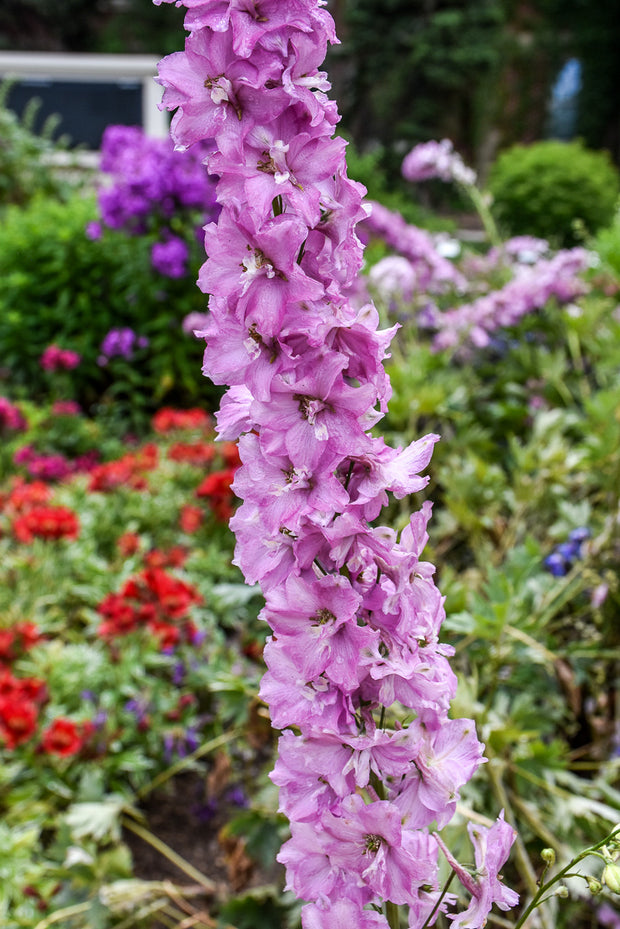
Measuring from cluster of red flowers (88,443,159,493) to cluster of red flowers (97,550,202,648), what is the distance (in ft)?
4.41

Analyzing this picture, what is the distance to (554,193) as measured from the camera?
11.6 m

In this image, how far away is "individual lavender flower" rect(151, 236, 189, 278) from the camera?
5.15 m

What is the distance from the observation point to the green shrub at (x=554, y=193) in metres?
11.4

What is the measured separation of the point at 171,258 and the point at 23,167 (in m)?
4.18

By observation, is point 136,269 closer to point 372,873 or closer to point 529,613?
point 529,613

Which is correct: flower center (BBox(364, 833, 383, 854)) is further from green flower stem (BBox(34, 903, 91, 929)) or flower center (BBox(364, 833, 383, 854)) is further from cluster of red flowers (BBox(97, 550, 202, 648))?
cluster of red flowers (BBox(97, 550, 202, 648))

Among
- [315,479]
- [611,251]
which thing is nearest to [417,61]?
[611,251]

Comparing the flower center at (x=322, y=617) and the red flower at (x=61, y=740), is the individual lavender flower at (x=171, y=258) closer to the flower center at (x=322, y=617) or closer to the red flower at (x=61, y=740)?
the red flower at (x=61, y=740)

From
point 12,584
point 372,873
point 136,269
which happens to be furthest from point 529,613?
point 136,269

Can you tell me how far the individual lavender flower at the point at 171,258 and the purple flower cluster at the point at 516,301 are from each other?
233 centimetres

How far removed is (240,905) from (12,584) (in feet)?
6.37

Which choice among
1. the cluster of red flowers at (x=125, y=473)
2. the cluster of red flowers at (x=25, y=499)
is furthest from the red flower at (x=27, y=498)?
the cluster of red flowers at (x=125, y=473)

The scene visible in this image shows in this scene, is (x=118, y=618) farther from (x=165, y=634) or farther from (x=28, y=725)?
(x=28, y=725)

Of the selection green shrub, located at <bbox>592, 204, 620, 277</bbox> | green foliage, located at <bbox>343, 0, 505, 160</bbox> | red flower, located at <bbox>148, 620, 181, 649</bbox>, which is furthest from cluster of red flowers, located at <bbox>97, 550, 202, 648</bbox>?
Result: green foliage, located at <bbox>343, 0, 505, 160</bbox>
